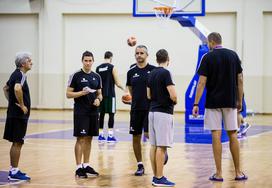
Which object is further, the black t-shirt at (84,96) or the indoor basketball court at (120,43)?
the indoor basketball court at (120,43)

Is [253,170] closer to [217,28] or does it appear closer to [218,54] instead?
[218,54]

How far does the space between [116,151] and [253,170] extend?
3290 mm

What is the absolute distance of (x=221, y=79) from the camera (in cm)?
873

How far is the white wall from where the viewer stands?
2447cm

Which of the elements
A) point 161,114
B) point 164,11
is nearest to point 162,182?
point 161,114

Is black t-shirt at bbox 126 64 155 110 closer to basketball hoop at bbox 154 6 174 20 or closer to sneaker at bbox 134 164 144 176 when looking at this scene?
sneaker at bbox 134 164 144 176

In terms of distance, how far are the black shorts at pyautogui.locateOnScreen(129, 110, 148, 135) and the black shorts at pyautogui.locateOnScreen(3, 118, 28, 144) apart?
1653mm

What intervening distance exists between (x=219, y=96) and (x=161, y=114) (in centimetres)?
96

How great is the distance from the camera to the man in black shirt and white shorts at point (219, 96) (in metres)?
8.70

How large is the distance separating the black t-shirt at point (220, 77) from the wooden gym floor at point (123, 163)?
1.14 metres

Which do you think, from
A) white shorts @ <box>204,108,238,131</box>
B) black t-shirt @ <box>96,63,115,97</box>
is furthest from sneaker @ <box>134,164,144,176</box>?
black t-shirt @ <box>96,63,115,97</box>

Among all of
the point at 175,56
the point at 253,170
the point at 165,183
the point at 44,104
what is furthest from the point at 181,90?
the point at 165,183

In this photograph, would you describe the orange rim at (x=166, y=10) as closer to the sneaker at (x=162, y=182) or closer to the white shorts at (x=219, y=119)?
the white shorts at (x=219, y=119)

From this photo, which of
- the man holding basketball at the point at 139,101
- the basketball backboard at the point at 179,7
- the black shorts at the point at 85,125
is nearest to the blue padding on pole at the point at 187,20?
the basketball backboard at the point at 179,7
